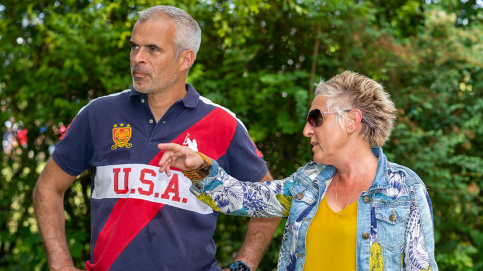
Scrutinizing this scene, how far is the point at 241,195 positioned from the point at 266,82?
280cm

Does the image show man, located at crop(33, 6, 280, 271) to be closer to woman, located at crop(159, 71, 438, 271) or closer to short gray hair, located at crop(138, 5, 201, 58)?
short gray hair, located at crop(138, 5, 201, 58)

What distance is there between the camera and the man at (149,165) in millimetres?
2748

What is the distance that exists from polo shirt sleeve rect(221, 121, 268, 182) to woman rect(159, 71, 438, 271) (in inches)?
14.3

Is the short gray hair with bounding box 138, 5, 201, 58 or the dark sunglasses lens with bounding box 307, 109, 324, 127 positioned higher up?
the short gray hair with bounding box 138, 5, 201, 58

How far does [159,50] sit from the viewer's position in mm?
2986

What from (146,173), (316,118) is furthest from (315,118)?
(146,173)

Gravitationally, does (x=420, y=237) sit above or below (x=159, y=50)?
below

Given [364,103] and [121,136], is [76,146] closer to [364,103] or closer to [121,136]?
[121,136]

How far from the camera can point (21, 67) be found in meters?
5.71

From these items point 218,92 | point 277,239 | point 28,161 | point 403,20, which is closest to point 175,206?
point 218,92

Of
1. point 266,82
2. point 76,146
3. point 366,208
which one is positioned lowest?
point 266,82

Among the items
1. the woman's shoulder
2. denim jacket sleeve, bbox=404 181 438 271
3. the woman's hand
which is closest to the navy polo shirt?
the woman's hand

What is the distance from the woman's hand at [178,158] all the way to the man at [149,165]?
1.36 ft

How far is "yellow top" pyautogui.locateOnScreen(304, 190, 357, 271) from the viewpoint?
2.42m
